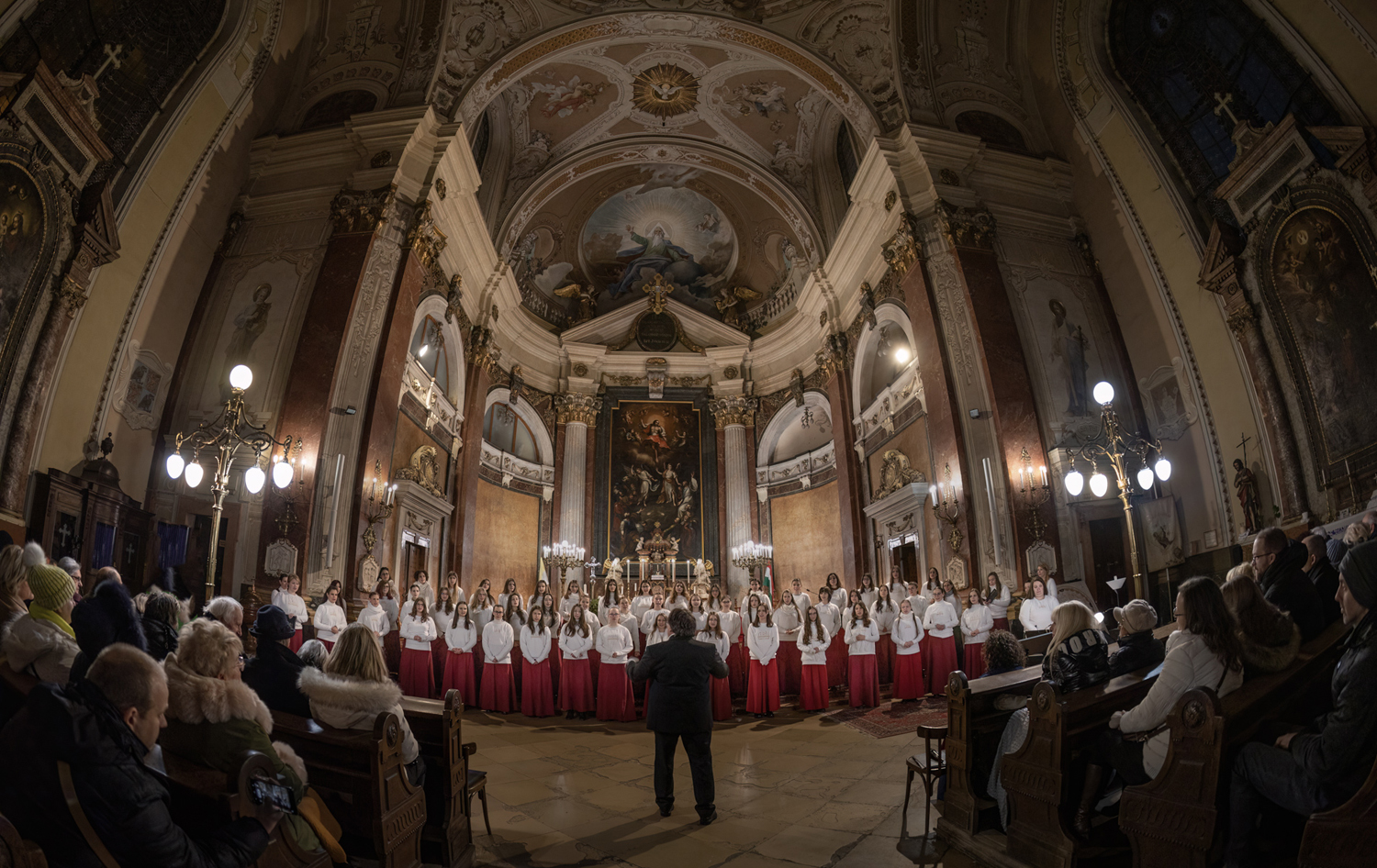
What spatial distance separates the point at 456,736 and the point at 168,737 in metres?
1.87

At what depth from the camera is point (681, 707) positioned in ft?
17.4

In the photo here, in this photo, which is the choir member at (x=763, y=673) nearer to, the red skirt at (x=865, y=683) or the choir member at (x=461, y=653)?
the red skirt at (x=865, y=683)

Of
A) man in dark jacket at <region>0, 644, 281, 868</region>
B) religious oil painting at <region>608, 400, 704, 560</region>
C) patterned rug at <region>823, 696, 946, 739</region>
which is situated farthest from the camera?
religious oil painting at <region>608, 400, 704, 560</region>

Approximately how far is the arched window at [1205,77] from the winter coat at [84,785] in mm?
13682

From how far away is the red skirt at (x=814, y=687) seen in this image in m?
10.7

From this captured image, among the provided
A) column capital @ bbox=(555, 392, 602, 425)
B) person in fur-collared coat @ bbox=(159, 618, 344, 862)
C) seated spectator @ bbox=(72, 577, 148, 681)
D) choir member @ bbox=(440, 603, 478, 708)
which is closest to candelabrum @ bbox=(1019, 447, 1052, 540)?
choir member @ bbox=(440, 603, 478, 708)

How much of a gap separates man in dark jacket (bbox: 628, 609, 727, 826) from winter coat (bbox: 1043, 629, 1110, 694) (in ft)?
7.41

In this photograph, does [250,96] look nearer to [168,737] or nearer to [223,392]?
[223,392]

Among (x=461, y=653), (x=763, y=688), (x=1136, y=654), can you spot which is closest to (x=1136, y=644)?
(x=1136, y=654)

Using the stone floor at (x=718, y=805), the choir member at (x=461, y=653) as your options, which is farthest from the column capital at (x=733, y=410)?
the stone floor at (x=718, y=805)

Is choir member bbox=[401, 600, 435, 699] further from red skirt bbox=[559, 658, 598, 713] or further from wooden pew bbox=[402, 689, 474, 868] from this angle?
wooden pew bbox=[402, 689, 474, 868]

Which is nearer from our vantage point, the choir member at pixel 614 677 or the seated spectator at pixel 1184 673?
the seated spectator at pixel 1184 673

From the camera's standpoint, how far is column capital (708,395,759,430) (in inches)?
901

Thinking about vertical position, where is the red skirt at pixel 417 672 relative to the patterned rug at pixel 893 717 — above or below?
above
